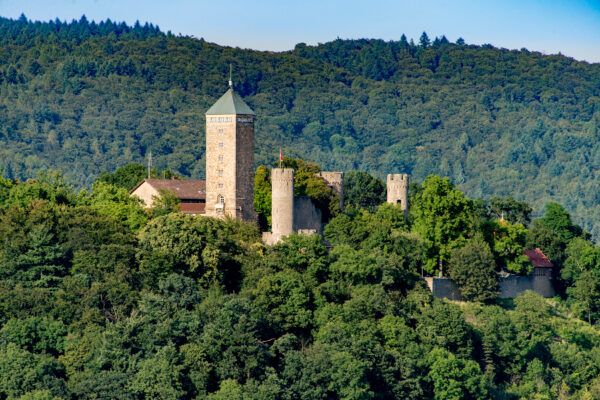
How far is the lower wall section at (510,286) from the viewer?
59.6 m

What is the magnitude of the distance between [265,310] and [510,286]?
16745mm

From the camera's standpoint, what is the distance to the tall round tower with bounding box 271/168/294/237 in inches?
2333

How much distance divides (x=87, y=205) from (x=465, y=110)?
144053mm

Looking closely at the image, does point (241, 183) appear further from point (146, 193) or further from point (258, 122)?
point (258, 122)

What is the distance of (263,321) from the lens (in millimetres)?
51438

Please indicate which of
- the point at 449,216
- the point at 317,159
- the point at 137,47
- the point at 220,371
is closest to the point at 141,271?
the point at 220,371

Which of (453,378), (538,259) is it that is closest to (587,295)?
(538,259)

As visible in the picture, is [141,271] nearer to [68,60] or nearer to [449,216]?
[449,216]

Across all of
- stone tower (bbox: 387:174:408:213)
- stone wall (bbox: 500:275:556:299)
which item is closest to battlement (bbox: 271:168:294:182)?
stone tower (bbox: 387:174:408:213)

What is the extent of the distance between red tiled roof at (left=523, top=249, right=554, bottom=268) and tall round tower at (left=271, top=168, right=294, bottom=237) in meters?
15.8

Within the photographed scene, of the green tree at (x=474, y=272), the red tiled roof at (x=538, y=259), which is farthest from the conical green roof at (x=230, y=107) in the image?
the red tiled roof at (x=538, y=259)

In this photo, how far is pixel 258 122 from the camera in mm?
169875

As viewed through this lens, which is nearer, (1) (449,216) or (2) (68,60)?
(1) (449,216)

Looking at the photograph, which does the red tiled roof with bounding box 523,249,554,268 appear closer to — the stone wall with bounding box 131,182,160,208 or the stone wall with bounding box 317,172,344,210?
the stone wall with bounding box 317,172,344,210
